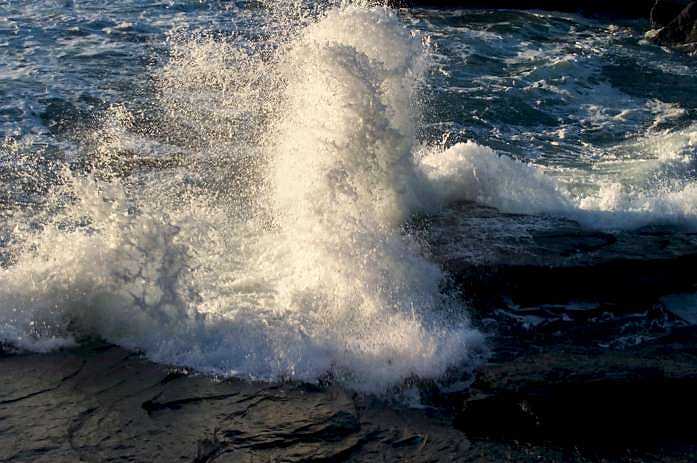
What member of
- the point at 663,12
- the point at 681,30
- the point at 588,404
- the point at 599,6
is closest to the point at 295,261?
the point at 588,404

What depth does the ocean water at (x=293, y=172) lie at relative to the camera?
18.6ft

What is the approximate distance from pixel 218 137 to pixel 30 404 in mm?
5754

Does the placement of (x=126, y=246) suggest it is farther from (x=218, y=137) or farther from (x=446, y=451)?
(x=218, y=137)

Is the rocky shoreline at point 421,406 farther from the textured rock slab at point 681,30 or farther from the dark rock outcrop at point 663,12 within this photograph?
the dark rock outcrop at point 663,12

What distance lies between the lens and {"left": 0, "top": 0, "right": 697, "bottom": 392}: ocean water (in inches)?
223

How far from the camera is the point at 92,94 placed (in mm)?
11344

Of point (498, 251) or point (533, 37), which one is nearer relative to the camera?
point (498, 251)

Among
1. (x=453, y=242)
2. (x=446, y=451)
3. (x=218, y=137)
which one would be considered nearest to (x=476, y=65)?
(x=218, y=137)

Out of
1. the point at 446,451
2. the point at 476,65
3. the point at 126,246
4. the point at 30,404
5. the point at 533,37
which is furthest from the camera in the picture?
the point at 533,37

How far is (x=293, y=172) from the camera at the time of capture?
769 centimetres

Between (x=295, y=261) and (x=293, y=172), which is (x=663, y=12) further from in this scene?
(x=295, y=261)

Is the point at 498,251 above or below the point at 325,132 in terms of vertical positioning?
below

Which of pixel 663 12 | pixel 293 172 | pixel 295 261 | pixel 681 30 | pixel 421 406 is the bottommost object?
pixel 421 406

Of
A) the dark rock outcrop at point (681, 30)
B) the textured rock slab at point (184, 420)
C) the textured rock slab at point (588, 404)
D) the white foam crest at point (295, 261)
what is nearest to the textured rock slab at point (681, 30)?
the dark rock outcrop at point (681, 30)
